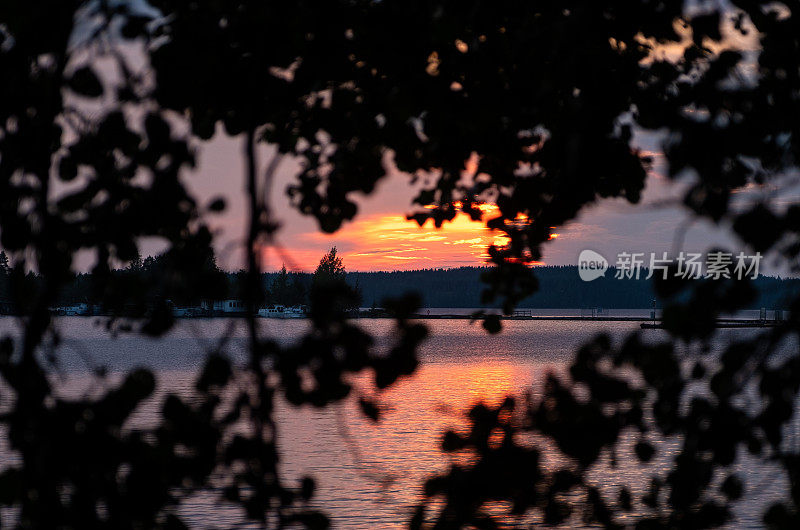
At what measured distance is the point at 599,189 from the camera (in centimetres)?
667

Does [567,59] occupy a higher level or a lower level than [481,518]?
higher

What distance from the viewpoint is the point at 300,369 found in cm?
311

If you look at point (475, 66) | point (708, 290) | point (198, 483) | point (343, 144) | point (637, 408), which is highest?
point (475, 66)

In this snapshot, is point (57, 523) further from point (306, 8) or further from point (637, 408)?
point (637, 408)

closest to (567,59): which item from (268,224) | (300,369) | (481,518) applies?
(268,224)

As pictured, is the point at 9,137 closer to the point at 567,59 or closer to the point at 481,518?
the point at 567,59

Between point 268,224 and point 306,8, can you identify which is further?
point 306,8

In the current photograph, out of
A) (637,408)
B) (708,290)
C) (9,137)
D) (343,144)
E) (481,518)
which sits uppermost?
(343,144)

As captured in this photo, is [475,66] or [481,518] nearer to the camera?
[481,518]

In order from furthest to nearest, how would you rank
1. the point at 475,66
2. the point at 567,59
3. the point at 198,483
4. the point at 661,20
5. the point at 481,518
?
the point at 475,66
the point at 661,20
the point at 481,518
the point at 567,59
the point at 198,483

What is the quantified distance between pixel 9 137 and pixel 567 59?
236 centimetres

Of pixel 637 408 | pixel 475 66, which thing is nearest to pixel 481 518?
pixel 637 408

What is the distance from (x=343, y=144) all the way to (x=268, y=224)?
236 cm

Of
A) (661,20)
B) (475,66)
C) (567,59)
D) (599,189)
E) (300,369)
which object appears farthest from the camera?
(599,189)
